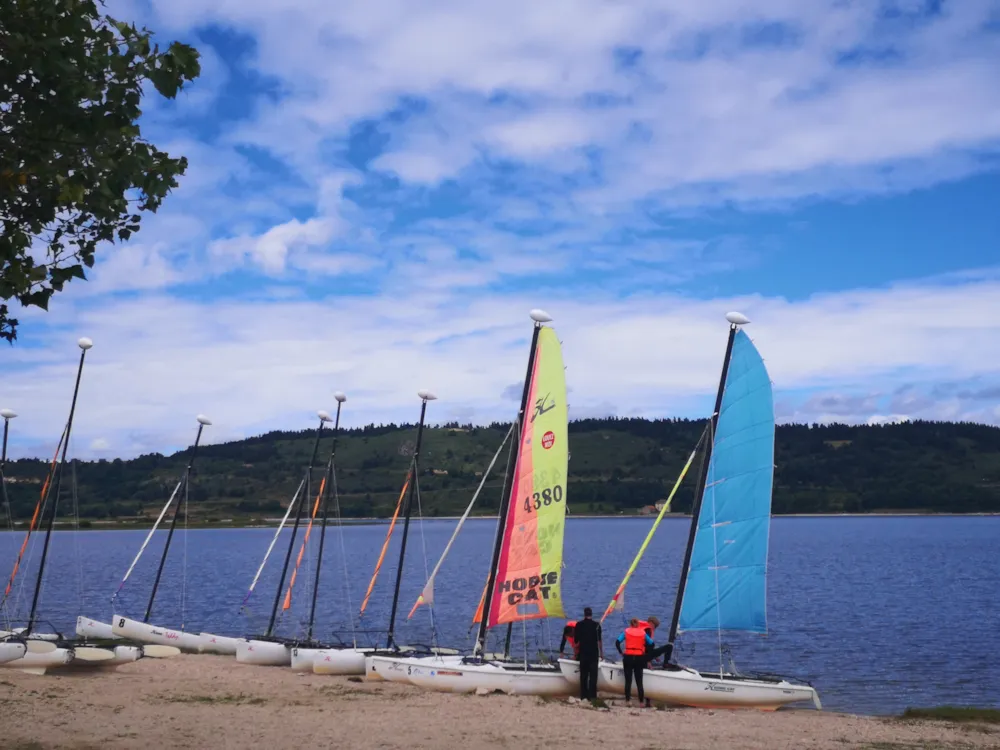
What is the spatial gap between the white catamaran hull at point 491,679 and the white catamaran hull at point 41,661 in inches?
436

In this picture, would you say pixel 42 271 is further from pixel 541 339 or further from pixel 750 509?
pixel 750 509

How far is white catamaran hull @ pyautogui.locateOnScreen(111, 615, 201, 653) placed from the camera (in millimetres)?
42062

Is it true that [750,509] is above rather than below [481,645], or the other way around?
above

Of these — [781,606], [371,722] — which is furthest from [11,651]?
[781,606]

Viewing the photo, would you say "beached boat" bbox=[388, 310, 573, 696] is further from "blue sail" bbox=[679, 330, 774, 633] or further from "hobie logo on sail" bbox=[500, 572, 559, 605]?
"blue sail" bbox=[679, 330, 774, 633]

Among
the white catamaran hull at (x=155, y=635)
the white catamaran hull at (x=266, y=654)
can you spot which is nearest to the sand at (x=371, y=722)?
the white catamaran hull at (x=266, y=654)

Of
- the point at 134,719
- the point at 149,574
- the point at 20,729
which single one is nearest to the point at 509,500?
the point at 134,719

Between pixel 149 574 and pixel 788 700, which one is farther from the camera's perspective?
pixel 149 574

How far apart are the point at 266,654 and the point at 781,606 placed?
129 ft

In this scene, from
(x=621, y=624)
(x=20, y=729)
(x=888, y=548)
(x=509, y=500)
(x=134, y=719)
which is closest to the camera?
(x=20, y=729)

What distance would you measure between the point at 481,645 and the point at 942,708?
43.4 feet

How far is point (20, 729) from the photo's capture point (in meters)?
19.6

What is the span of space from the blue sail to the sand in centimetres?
292

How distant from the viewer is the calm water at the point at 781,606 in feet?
126
